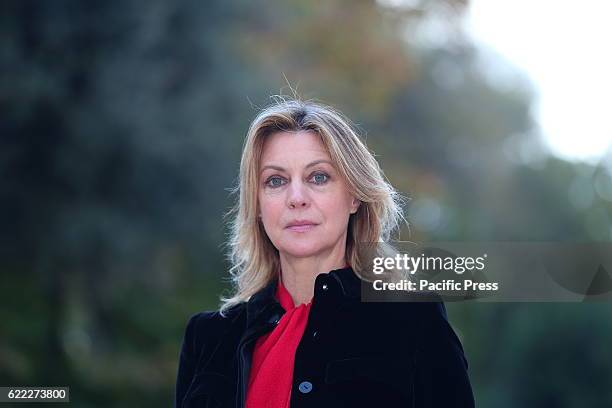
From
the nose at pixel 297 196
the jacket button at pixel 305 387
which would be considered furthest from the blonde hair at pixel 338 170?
the jacket button at pixel 305 387

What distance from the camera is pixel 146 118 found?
601 inches

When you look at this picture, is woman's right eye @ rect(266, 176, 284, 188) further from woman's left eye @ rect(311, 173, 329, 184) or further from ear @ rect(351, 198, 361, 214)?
ear @ rect(351, 198, 361, 214)

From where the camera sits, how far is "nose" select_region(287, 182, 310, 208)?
3.07 meters

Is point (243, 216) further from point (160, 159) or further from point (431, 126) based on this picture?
point (431, 126)

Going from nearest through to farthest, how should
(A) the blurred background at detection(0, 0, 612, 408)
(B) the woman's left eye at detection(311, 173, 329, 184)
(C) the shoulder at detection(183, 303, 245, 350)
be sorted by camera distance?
(B) the woman's left eye at detection(311, 173, 329, 184), (C) the shoulder at detection(183, 303, 245, 350), (A) the blurred background at detection(0, 0, 612, 408)

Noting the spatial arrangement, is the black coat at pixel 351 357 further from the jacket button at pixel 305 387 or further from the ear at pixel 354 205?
the ear at pixel 354 205

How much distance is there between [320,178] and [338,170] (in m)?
0.06

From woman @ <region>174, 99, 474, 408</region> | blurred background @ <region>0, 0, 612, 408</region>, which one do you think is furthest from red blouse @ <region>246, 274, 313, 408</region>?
blurred background @ <region>0, 0, 612, 408</region>

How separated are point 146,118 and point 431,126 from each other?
9.42 meters

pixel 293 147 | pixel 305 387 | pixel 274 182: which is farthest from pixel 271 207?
pixel 305 387

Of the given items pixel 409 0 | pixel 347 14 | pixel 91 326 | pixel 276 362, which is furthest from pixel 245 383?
pixel 409 0

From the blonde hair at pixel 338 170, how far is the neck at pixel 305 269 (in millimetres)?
61

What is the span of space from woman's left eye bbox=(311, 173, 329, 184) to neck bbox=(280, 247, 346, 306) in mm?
235

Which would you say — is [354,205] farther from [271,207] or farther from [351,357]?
[351,357]
